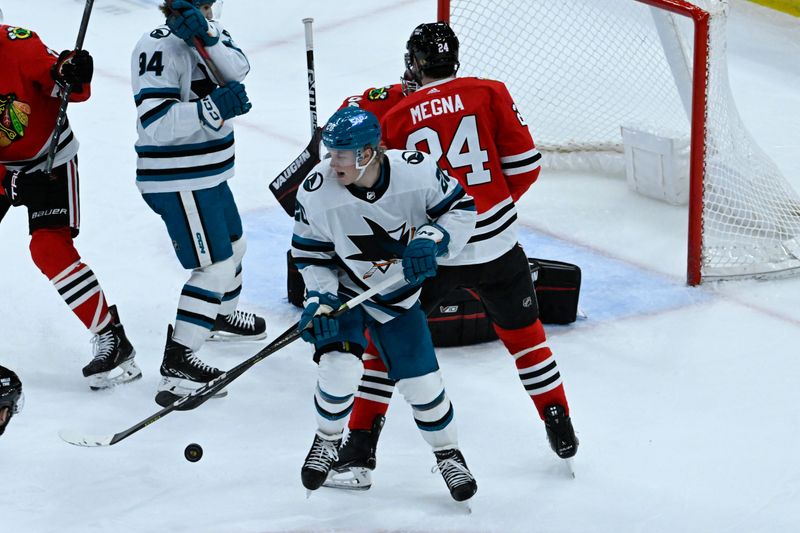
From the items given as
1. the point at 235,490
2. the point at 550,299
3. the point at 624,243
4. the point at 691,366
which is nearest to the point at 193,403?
the point at 235,490

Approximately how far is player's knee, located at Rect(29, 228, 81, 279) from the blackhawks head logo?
295 millimetres

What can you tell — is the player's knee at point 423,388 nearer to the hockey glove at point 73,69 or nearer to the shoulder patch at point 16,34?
the hockey glove at point 73,69

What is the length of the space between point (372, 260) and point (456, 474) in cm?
59

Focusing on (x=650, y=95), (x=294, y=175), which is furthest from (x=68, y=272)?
(x=650, y=95)

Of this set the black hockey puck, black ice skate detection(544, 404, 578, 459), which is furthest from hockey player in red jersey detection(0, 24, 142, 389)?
black ice skate detection(544, 404, 578, 459)

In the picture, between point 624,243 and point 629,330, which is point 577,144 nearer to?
point 624,243

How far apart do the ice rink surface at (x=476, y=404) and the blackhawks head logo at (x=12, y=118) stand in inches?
30.6

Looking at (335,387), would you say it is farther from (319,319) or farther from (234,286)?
(234,286)

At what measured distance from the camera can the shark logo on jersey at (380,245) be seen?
285 centimetres

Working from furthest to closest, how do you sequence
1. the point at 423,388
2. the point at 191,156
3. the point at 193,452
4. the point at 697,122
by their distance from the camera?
the point at 697,122 < the point at 191,156 < the point at 193,452 < the point at 423,388

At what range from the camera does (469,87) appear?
310 cm

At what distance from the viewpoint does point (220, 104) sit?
3314 millimetres

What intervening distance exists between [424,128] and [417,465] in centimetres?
92

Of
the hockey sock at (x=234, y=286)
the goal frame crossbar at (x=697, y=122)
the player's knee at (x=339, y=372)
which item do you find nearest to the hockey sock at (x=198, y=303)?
the hockey sock at (x=234, y=286)
